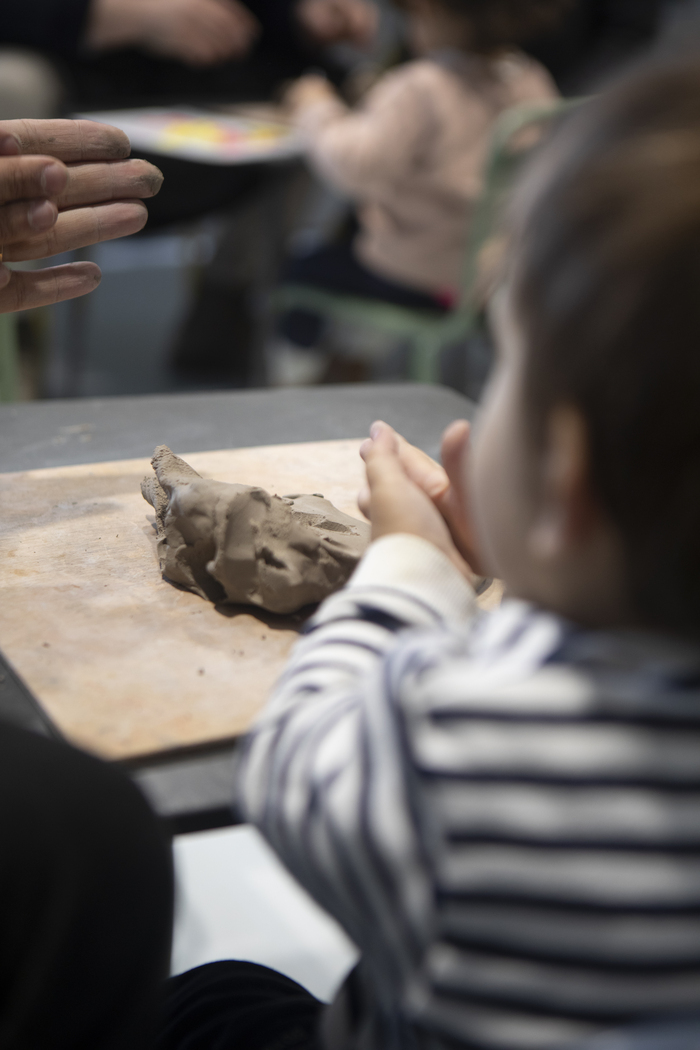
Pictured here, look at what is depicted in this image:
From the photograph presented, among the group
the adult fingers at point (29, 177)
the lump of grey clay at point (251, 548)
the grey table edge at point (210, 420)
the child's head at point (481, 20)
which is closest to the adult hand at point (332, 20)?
the child's head at point (481, 20)

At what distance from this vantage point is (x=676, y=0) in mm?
3939

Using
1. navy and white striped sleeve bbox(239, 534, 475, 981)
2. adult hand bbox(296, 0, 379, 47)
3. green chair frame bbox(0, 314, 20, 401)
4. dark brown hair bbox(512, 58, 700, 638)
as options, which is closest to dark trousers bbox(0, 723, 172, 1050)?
navy and white striped sleeve bbox(239, 534, 475, 981)

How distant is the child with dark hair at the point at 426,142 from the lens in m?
2.44

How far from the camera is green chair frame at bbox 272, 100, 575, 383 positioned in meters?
2.09

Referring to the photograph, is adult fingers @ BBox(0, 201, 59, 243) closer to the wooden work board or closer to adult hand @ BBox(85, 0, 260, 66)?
the wooden work board

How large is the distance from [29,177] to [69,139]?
0.35ft

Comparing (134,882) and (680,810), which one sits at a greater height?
(680,810)

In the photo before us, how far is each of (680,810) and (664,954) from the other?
0.07 metres

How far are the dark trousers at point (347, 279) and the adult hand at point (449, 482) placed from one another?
1818mm

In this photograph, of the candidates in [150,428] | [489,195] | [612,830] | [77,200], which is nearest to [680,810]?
[612,830]

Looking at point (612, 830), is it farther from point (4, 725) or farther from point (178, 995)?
point (178, 995)

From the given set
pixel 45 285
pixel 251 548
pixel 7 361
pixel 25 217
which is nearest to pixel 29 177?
pixel 25 217

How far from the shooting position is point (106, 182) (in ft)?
3.38

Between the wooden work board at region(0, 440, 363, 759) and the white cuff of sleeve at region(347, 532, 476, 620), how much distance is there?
0.17 meters
